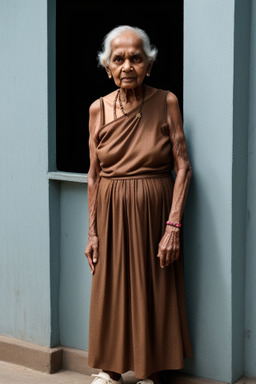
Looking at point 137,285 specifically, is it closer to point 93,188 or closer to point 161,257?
point 161,257

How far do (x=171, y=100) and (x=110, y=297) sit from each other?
4.17 ft

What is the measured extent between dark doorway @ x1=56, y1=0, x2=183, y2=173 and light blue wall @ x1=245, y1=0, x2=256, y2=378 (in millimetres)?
2326

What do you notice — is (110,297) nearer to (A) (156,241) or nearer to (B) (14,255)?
(A) (156,241)

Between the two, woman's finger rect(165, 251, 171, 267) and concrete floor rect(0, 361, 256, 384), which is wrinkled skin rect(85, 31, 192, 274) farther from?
concrete floor rect(0, 361, 256, 384)

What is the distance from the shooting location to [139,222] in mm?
4289

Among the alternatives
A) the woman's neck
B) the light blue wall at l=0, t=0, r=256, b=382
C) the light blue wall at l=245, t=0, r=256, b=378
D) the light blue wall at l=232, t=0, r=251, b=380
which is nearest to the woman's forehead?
the woman's neck

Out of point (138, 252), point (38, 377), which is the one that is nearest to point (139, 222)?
Result: point (138, 252)

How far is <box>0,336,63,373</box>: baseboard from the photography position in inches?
202

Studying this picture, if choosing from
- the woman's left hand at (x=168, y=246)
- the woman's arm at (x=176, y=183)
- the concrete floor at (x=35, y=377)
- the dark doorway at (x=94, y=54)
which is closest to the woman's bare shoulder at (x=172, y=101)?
the woman's arm at (x=176, y=183)

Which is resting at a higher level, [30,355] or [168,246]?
[168,246]

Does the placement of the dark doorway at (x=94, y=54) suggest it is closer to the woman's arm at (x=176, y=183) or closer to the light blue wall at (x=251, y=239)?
the woman's arm at (x=176, y=183)

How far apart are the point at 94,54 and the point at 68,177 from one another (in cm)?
210

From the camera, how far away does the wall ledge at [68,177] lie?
4.89 metres

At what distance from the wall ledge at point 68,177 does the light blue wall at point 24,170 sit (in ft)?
0.24
